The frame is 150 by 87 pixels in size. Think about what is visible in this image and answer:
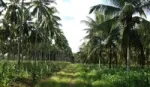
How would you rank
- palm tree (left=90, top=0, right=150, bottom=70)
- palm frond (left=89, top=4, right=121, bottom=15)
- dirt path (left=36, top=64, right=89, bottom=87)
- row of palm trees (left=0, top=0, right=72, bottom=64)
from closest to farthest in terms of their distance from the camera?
dirt path (left=36, top=64, right=89, bottom=87) < palm tree (left=90, top=0, right=150, bottom=70) < palm frond (left=89, top=4, right=121, bottom=15) < row of palm trees (left=0, top=0, right=72, bottom=64)

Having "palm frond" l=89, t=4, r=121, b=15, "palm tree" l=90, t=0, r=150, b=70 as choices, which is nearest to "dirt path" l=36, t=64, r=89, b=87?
"palm tree" l=90, t=0, r=150, b=70

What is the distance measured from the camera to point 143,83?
16422 millimetres

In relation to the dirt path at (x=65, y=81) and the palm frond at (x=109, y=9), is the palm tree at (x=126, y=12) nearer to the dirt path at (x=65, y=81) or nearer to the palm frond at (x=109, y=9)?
the palm frond at (x=109, y=9)

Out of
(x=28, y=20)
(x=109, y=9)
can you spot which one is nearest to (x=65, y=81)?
(x=109, y=9)

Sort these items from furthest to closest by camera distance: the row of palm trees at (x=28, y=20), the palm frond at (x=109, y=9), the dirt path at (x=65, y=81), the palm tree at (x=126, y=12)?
the row of palm trees at (x=28, y=20), the palm frond at (x=109, y=9), the palm tree at (x=126, y=12), the dirt path at (x=65, y=81)

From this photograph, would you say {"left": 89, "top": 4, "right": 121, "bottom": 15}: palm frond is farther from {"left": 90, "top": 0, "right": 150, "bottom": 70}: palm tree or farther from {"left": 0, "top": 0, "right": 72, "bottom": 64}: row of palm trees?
{"left": 0, "top": 0, "right": 72, "bottom": 64}: row of palm trees

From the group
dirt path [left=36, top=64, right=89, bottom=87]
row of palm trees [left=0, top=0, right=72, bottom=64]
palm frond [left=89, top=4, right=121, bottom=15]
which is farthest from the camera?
row of palm trees [left=0, top=0, right=72, bottom=64]

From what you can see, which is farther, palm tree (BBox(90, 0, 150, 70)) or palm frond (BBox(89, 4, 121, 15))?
palm frond (BBox(89, 4, 121, 15))

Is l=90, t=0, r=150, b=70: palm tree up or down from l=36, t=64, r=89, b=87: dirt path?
up

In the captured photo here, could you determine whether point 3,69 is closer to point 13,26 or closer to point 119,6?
point 119,6

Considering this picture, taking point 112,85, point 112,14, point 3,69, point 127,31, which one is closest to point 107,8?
point 112,14

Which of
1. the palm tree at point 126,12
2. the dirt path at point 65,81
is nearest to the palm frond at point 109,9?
the palm tree at point 126,12

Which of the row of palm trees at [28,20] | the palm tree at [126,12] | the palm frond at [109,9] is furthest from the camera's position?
the row of palm trees at [28,20]

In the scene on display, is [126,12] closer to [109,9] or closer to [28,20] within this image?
[109,9]
